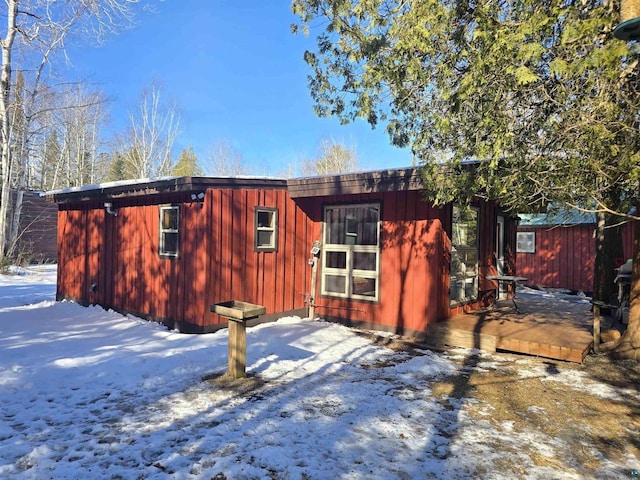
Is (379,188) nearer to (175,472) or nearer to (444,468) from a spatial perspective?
(444,468)

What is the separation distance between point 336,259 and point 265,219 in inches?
61.5

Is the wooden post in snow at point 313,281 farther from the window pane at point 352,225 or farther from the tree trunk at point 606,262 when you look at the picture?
the tree trunk at point 606,262

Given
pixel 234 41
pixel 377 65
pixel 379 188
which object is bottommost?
pixel 379 188

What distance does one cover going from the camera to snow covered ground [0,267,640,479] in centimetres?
256

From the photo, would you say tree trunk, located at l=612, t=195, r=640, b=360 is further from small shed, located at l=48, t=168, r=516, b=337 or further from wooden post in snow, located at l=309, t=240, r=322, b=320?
wooden post in snow, located at l=309, t=240, r=322, b=320

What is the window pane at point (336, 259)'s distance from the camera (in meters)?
7.52

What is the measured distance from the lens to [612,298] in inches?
284

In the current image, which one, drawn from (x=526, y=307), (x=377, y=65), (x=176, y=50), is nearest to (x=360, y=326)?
(x=526, y=307)

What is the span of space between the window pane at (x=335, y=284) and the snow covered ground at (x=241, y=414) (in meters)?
1.76

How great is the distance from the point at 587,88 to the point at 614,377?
10.4 feet

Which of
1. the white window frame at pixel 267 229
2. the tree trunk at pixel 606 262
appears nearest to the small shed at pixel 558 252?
the tree trunk at pixel 606 262

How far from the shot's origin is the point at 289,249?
24.9ft

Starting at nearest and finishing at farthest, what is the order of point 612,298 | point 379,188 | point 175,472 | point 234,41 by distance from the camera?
point 175,472 → point 379,188 → point 612,298 → point 234,41

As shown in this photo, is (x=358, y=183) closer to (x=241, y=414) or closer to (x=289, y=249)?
(x=289, y=249)
